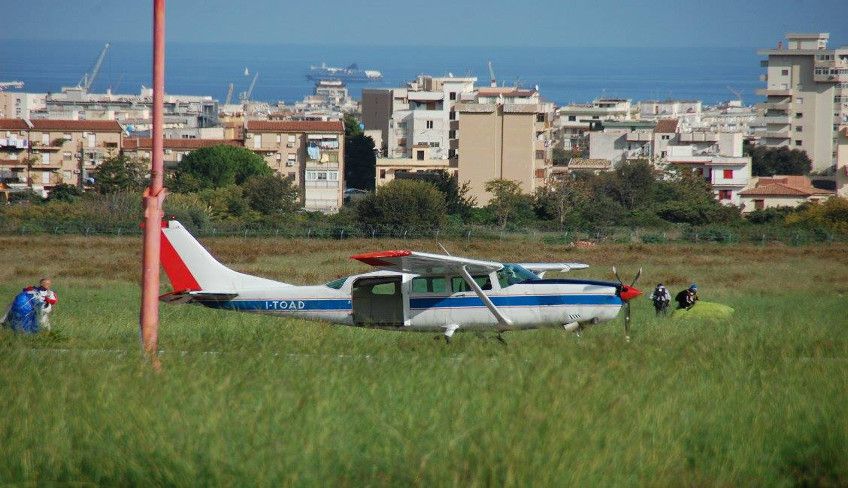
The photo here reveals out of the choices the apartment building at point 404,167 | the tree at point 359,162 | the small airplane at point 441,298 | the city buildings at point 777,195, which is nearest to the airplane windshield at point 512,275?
the small airplane at point 441,298

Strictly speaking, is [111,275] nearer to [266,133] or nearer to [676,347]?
[676,347]

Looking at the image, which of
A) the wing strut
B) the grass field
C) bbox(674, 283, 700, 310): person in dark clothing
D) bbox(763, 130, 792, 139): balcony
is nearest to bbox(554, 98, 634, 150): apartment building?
bbox(763, 130, 792, 139): balcony

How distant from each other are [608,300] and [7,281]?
1918 cm

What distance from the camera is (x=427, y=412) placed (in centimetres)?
816

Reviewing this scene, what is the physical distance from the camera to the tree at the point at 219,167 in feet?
293

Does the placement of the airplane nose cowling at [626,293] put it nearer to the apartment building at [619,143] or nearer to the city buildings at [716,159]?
the city buildings at [716,159]

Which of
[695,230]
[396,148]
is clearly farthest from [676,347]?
[396,148]

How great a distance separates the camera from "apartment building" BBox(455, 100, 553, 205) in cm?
9425

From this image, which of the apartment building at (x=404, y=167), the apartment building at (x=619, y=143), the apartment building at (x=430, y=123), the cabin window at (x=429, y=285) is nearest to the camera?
the cabin window at (x=429, y=285)

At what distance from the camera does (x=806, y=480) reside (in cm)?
819

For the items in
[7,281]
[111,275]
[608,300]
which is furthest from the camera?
[111,275]

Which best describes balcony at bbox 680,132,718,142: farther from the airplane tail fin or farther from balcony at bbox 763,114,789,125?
the airplane tail fin

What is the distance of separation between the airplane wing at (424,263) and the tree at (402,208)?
4726cm

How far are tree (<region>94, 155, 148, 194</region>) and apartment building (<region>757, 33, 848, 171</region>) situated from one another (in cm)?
8535
